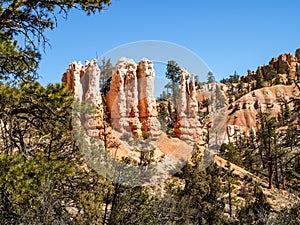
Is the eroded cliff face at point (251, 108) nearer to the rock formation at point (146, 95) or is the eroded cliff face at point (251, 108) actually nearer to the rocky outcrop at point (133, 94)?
the rock formation at point (146, 95)

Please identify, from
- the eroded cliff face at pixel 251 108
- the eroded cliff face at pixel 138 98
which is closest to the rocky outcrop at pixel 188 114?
the eroded cliff face at pixel 138 98

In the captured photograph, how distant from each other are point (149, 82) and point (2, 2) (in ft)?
93.0

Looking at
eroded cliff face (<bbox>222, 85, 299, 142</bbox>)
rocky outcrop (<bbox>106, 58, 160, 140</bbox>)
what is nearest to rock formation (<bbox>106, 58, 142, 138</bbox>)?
rocky outcrop (<bbox>106, 58, 160, 140</bbox>)

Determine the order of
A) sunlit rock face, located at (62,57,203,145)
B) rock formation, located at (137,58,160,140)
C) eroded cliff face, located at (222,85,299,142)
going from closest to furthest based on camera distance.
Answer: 1. sunlit rock face, located at (62,57,203,145)
2. rock formation, located at (137,58,160,140)
3. eroded cliff face, located at (222,85,299,142)

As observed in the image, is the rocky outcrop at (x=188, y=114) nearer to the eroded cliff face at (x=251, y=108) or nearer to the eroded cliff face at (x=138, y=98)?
the eroded cliff face at (x=138, y=98)

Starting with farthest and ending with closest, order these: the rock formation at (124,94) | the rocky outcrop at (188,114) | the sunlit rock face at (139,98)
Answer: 1. the rock formation at (124,94)
2. the sunlit rock face at (139,98)
3. the rocky outcrop at (188,114)

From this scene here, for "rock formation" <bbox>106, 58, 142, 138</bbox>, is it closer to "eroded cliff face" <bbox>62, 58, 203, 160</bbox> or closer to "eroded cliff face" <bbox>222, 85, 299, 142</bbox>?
"eroded cliff face" <bbox>62, 58, 203, 160</bbox>

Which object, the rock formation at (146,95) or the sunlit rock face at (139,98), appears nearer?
the sunlit rock face at (139,98)

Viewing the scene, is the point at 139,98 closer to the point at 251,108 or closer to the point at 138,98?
the point at 138,98

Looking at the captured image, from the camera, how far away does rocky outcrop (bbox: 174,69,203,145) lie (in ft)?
94.0

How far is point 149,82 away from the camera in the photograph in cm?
3306

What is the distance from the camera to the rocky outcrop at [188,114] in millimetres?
28638

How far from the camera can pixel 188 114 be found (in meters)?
33.8

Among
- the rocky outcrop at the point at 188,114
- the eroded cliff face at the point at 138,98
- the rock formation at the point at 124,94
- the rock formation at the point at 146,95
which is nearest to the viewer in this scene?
the rocky outcrop at the point at 188,114
